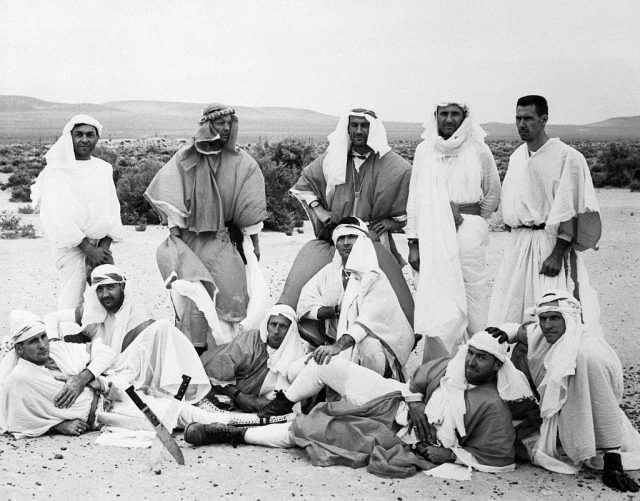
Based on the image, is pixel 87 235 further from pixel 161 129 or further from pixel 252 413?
pixel 161 129

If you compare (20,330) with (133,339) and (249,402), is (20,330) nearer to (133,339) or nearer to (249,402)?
(133,339)

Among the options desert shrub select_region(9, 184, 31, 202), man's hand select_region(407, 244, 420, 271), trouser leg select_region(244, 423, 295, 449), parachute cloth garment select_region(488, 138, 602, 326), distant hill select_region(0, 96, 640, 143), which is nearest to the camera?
trouser leg select_region(244, 423, 295, 449)

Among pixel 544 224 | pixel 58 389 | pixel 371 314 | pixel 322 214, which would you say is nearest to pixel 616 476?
pixel 544 224

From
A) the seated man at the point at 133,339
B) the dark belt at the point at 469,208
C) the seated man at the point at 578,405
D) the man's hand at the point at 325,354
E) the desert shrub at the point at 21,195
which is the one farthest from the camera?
the desert shrub at the point at 21,195

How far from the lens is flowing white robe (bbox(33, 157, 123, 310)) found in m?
6.93

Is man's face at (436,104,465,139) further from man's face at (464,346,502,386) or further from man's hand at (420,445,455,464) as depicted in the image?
man's hand at (420,445,455,464)

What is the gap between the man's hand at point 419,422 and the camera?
5.31 metres

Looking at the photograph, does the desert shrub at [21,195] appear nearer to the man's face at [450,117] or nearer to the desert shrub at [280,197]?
the desert shrub at [280,197]

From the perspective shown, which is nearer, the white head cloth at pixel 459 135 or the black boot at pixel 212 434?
the black boot at pixel 212 434

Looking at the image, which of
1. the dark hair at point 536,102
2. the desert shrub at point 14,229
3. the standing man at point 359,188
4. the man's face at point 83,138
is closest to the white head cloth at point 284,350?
the standing man at point 359,188

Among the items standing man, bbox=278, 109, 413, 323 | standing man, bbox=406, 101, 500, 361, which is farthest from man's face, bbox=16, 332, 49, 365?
standing man, bbox=406, 101, 500, 361

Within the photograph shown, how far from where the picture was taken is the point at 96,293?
20.9ft

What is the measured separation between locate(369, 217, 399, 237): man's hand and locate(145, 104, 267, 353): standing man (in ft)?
3.04

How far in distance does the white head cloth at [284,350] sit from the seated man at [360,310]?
255 millimetres
